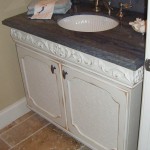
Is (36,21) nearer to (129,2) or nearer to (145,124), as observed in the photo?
(129,2)

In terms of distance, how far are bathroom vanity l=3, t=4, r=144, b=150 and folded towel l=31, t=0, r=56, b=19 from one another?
55mm

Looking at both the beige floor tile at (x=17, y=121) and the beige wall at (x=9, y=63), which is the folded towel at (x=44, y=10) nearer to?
the beige wall at (x=9, y=63)

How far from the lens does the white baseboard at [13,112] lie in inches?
76.1

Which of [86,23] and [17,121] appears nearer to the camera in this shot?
[86,23]

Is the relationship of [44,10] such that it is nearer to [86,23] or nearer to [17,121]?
[86,23]

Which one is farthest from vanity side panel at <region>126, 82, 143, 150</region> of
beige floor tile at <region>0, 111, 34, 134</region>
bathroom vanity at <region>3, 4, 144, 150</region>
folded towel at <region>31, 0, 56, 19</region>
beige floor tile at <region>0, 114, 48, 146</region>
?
beige floor tile at <region>0, 111, 34, 134</region>

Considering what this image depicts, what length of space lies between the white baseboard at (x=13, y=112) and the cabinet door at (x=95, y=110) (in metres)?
0.56

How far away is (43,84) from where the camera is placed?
1.67 meters

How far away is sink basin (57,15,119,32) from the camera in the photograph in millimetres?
1566

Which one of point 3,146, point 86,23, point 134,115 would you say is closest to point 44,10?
point 86,23

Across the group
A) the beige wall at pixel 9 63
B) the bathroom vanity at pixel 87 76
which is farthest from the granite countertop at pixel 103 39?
the beige wall at pixel 9 63

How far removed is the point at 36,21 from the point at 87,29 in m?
0.33

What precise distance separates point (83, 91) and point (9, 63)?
710mm

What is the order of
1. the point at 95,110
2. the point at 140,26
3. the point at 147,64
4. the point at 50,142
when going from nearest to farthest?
the point at 147,64
the point at 140,26
the point at 95,110
the point at 50,142
